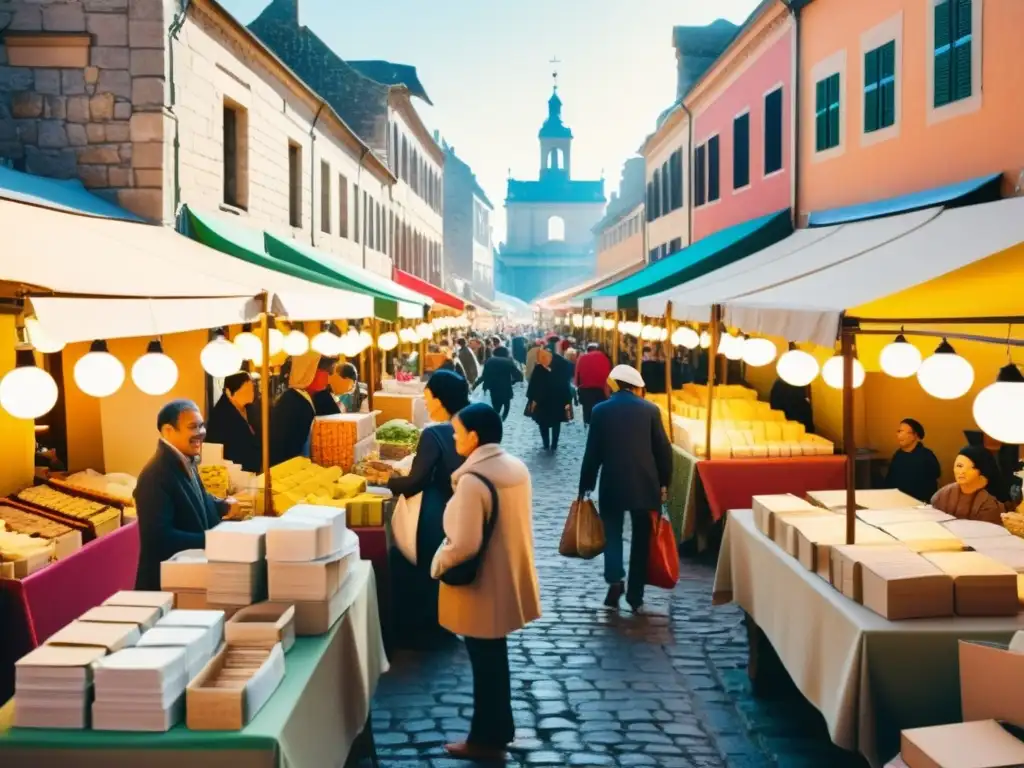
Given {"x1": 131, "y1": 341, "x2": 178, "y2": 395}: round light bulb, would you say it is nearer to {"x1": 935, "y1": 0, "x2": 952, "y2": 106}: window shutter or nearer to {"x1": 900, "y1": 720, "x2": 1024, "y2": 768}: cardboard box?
{"x1": 900, "y1": 720, "x2": 1024, "y2": 768}: cardboard box

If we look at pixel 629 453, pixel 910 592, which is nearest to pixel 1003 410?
pixel 910 592

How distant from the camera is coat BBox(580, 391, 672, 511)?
8508 mm

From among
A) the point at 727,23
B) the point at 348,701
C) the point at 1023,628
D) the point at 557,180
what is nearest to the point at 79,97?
the point at 348,701

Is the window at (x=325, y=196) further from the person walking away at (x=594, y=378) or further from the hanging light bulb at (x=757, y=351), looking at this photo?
the hanging light bulb at (x=757, y=351)

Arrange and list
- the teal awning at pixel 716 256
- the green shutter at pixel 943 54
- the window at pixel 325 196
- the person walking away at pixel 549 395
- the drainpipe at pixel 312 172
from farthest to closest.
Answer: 1. the window at pixel 325 196
2. the drainpipe at pixel 312 172
3. the person walking away at pixel 549 395
4. the teal awning at pixel 716 256
5. the green shutter at pixel 943 54

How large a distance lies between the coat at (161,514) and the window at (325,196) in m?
15.6

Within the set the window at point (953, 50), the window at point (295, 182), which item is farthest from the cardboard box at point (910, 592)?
Answer: the window at point (295, 182)

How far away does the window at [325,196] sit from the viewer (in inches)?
822

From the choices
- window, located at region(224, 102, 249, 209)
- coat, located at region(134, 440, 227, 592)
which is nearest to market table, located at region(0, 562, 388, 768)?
coat, located at region(134, 440, 227, 592)

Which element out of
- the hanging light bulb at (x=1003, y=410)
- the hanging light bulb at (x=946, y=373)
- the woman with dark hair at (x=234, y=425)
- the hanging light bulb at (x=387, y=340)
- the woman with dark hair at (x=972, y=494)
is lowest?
the woman with dark hair at (x=972, y=494)

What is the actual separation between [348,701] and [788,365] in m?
4.05

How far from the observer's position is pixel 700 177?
22.7 metres

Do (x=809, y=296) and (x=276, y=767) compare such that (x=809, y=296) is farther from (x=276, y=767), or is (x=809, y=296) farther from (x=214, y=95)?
(x=214, y=95)

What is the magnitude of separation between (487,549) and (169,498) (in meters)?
1.71
